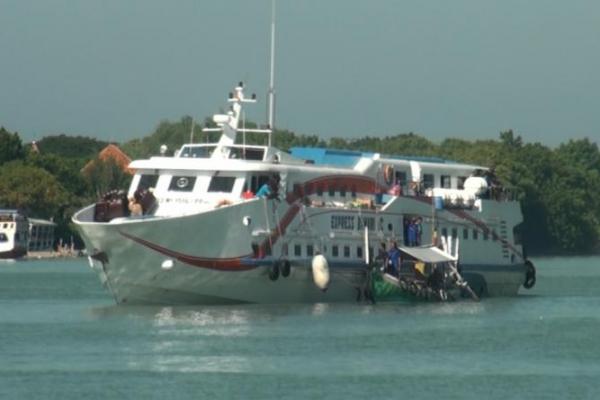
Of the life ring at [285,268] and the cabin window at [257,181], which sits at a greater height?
the cabin window at [257,181]

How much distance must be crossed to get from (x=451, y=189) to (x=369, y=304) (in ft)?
28.4

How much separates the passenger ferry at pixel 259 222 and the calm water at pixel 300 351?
978 mm

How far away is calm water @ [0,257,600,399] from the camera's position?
42438mm

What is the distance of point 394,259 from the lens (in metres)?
65.1

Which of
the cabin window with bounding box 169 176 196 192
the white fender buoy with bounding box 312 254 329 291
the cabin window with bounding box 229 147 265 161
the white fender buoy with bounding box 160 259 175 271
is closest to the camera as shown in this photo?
the white fender buoy with bounding box 160 259 175 271

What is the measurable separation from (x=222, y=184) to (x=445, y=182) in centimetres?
1300

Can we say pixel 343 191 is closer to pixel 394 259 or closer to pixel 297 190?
pixel 394 259

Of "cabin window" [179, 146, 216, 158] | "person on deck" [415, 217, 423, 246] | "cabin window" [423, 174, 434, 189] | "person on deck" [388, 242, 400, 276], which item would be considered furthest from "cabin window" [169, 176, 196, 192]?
"cabin window" [423, 174, 434, 189]

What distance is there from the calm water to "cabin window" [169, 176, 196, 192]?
A: 4.14 metres

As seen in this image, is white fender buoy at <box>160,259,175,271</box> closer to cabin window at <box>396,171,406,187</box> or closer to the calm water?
the calm water

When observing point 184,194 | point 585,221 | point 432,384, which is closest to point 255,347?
point 432,384

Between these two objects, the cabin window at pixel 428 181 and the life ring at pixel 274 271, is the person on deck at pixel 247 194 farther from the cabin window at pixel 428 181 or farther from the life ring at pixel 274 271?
the cabin window at pixel 428 181

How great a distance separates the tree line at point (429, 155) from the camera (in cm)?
13988

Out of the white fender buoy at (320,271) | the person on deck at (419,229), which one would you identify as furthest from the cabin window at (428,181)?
the white fender buoy at (320,271)
